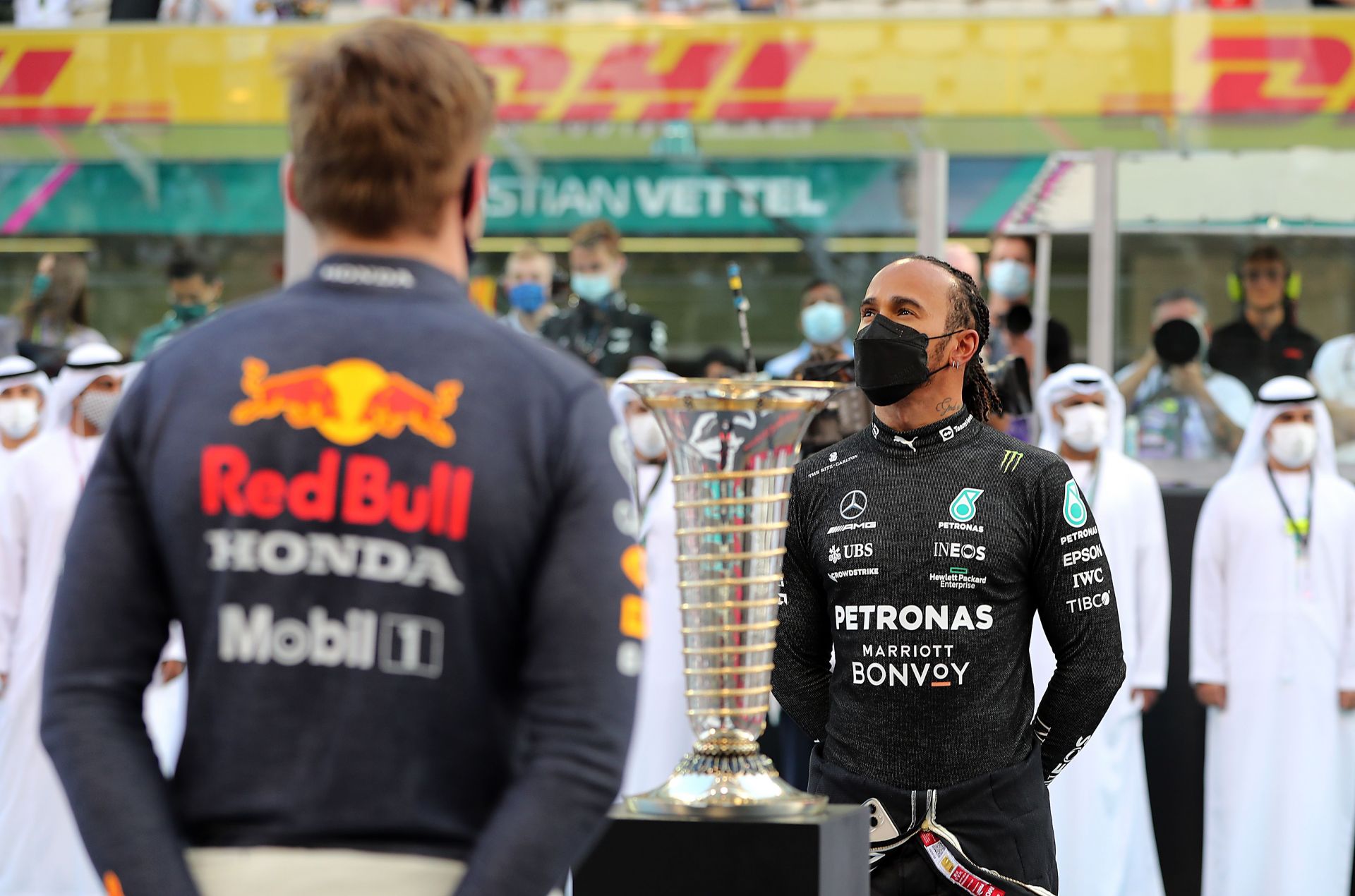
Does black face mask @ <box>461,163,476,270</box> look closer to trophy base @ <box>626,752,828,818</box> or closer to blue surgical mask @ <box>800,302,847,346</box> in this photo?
trophy base @ <box>626,752,828,818</box>

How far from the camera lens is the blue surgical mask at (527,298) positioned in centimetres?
852

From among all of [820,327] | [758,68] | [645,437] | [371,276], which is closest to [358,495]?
[371,276]

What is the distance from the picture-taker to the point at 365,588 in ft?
5.29

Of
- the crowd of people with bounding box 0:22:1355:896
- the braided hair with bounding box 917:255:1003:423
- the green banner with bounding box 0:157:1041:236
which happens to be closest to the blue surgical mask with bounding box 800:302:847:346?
the green banner with bounding box 0:157:1041:236

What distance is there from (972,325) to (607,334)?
15.9 ft

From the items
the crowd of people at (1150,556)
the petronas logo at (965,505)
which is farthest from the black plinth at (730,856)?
the crowd of people at (1150,556)

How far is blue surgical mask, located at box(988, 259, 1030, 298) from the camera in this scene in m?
7.41

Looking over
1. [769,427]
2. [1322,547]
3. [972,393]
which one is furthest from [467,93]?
[1322,547]

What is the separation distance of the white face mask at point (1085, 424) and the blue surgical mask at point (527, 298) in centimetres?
267

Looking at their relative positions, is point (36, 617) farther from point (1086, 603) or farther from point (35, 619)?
point (1086, 603)

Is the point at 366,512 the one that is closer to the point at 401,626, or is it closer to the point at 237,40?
the point at 401,626

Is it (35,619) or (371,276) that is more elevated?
(371,276)

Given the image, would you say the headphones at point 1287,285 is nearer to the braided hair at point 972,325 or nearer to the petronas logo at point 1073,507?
the braided hair at point 972,325

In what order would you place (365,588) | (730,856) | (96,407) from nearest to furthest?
(365,588)
(730,856)
(96,407)
